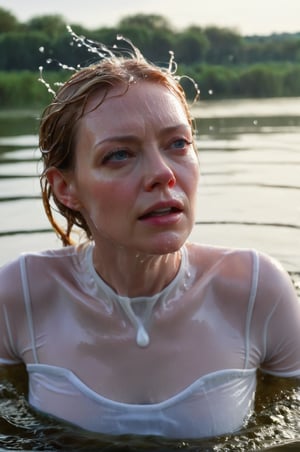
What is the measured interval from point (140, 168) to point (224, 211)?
3.31 m

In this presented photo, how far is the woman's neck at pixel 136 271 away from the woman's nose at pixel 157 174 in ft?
0.89

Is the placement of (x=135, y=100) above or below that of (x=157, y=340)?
above

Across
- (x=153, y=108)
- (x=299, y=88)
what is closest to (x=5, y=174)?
(x=153, y=108)

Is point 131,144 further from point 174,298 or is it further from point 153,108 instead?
point 174,298

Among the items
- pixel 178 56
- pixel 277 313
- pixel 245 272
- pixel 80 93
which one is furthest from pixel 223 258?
pixel 178 56

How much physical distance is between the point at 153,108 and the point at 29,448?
0.99 meters

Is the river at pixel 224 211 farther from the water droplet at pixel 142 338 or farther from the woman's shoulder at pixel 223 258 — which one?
the woman's shoulder at pixel 223 258

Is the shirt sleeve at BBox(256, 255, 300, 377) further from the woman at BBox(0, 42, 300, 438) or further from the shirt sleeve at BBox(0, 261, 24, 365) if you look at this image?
the shirt sleeve at BBox(0, 261, 24, 365)

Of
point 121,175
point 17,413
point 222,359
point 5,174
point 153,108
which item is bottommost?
point 5,174

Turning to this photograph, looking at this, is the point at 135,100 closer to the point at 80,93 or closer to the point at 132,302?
the point at 80,93

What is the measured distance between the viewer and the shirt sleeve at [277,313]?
2.57m

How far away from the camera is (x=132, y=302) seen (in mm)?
2564

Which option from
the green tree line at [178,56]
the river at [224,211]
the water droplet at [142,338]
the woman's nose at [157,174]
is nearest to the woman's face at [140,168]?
the woman's nose at [157,174]

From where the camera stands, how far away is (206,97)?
14.5m
